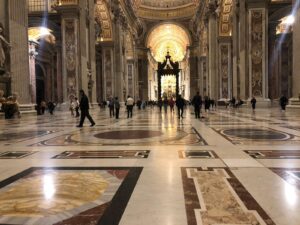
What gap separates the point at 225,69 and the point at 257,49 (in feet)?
31.7

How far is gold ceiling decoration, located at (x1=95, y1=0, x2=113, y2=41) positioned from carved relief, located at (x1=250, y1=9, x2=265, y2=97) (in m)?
13.3

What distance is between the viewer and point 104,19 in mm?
28969

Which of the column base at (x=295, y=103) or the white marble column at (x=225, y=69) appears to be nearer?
the column base at (x=295, y=103)

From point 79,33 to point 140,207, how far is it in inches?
731

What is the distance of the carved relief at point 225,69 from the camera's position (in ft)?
92.4

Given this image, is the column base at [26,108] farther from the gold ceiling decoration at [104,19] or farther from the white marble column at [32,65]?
the gold ceiling decoration at [104,19]

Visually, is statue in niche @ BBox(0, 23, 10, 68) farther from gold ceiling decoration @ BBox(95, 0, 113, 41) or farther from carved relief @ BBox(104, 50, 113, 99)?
carved relief @ BBox(104, 50, 113, 99)

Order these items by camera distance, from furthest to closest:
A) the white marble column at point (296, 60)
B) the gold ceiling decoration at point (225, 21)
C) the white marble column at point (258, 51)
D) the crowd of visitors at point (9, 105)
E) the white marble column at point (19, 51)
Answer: the gold ceiling decoration at point (225, 21) < the white marble column at point (258, 51) < the white marble column at point (296, 60) < the white marble column at point (19, 51) < the crowd of visitors at point (9, 105)

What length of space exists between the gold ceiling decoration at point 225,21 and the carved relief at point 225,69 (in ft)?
3.68

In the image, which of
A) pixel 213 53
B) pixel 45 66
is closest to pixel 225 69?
pixel 213 53

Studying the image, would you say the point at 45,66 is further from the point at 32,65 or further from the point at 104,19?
the point at 104,19

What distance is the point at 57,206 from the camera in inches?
94.8

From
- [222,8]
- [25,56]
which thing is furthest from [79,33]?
[222,8]

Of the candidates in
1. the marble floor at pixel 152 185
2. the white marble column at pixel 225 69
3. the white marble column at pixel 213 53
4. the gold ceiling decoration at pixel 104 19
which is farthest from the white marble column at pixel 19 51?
the white marble column at pixel 213 53
